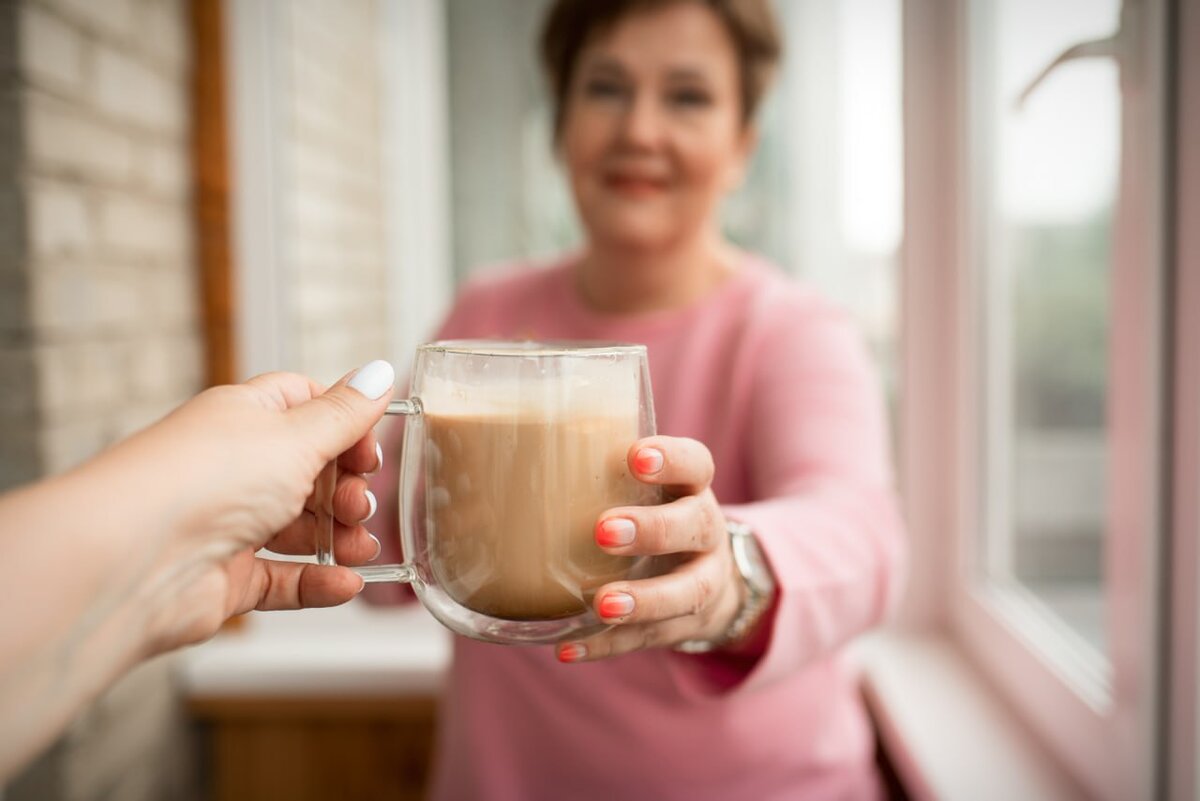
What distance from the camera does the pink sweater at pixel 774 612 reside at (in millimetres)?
872

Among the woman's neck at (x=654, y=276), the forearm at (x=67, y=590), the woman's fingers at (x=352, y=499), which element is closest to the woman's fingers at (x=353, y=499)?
the woman's fingers at (x=352, y=499)

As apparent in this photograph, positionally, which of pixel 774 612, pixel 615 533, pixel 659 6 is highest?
pixel 659 6

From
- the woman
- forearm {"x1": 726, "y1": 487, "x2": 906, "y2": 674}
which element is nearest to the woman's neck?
the woman

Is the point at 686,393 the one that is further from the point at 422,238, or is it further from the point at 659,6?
the point at 422,238

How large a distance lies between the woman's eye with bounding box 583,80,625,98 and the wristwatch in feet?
2.04

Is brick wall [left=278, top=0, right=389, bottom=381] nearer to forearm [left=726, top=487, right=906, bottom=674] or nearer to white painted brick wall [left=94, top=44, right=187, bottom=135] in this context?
white painted brick wall [left=94, top=44, right=187, bottom=135]

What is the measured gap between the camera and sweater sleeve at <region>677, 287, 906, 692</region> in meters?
0.82

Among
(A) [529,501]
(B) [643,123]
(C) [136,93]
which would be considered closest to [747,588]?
(A) [529,501]

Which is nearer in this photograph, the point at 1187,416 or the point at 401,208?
the point at 1187,416

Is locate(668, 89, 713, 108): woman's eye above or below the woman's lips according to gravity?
above

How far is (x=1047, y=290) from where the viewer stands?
4.41ft

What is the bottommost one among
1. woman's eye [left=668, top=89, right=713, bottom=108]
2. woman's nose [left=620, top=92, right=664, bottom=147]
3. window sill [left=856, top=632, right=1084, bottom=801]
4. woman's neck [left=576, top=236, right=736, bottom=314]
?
window sill [left=856, top=632, right=1084, bottom=801]

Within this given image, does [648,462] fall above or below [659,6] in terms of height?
below

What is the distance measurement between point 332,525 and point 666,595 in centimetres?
21
